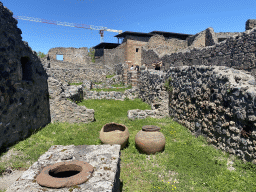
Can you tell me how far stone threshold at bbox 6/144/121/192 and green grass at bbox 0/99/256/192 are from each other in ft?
4.03

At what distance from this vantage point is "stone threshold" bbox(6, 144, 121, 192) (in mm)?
2555

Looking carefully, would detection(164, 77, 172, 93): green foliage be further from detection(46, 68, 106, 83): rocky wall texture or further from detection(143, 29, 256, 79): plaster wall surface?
detection(46, 68, 106, 83): rocky wall texture

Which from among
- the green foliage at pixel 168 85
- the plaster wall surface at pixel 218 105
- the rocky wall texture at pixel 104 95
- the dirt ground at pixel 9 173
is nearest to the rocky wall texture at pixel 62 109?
the dirt ground at pixel 9 173

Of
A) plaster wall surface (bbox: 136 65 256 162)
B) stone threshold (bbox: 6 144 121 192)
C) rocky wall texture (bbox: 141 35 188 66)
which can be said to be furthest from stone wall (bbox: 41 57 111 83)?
stone threshold (bbox: 6 144 121 192)

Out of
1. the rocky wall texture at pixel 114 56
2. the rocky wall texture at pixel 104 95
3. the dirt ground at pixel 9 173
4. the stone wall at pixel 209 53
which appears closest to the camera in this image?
the dirt ground at pixel 9 173

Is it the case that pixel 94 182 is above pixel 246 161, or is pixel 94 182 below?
above

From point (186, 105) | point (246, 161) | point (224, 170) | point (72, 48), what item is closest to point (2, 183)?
point (224, 170)

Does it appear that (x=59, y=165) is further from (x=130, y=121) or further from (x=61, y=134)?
(x=130, y=121)

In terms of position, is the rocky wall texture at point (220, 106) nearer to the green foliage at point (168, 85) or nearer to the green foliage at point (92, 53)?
the green foliage at point (168, 85)

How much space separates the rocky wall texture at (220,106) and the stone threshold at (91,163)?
3.32 metres

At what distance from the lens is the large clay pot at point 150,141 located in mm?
5473

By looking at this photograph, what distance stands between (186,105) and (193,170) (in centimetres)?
350

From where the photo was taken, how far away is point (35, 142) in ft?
20.2

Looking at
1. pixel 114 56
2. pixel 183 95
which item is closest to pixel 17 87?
pixel 183 95
